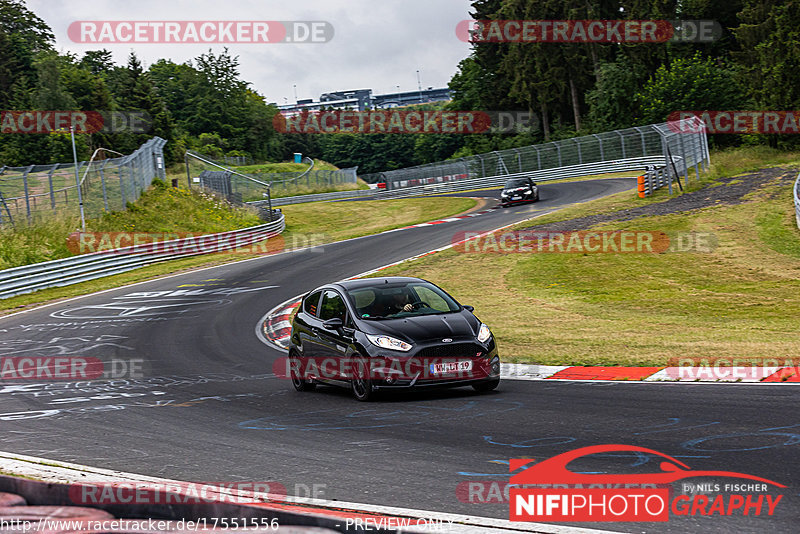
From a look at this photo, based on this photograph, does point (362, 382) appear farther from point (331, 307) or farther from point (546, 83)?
point (546, 83)

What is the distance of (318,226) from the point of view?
4962cm

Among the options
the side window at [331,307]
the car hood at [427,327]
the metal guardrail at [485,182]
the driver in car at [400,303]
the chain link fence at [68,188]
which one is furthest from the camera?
the metal guardrail at [485,182]

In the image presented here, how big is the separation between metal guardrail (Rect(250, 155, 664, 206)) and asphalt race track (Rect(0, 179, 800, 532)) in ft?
149

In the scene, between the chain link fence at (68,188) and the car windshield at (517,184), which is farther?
the car windshield at (517,184)

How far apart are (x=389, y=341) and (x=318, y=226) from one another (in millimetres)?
40266

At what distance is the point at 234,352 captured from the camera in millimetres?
15547

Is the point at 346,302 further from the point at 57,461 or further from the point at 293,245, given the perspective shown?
the point at 293,245

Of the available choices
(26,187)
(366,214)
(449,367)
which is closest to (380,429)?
(449,367)

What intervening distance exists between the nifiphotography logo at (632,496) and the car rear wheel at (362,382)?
161 inches

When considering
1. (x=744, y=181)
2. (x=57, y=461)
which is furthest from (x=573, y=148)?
(x=57, y=461)

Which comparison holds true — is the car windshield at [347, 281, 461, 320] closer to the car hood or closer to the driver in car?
the driver in car

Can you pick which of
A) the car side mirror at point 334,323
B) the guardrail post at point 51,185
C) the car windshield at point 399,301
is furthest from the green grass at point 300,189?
the car side mirror at point 334,323

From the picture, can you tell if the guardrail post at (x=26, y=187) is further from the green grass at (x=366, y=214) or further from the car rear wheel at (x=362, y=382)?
the car rear wheel at (x=362, y=382)

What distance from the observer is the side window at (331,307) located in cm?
1102
